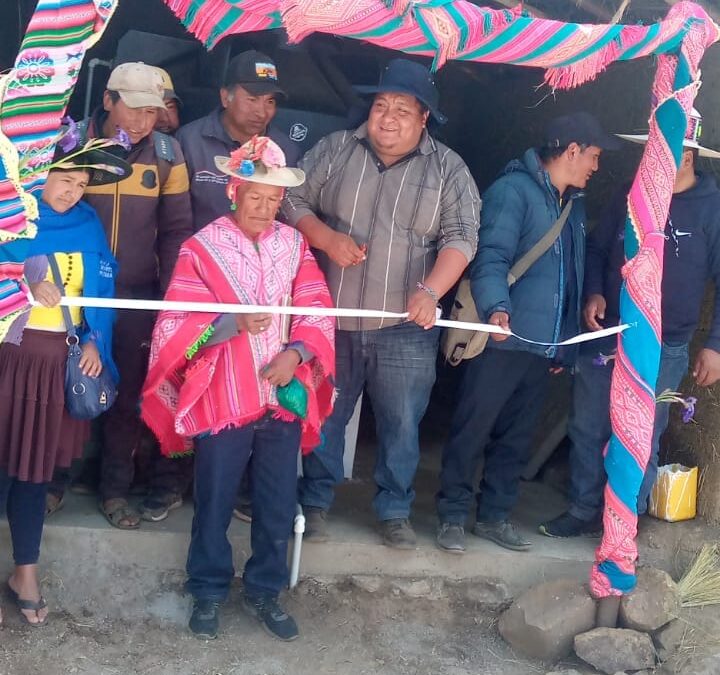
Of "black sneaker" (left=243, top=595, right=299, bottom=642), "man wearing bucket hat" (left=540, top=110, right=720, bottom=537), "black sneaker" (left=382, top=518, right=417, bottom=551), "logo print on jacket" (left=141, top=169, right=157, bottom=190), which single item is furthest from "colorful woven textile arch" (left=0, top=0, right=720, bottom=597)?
"black sneaker" (left=243, top=595, right=299, bottom=642)

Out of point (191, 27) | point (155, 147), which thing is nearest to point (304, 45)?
point (155, 147)

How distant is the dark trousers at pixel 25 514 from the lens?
3398mm

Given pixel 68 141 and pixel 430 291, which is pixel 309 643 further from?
pixel 68 141

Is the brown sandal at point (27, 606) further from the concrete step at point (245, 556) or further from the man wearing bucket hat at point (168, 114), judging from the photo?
the man wearing bucket hat at point (168, 114)

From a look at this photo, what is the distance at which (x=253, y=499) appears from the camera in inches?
142

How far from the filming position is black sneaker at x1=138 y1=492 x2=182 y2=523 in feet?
13.1

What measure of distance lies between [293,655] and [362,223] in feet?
5.93

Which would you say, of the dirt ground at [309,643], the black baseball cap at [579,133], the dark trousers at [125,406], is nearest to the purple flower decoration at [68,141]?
the dark trousers at [125,406]

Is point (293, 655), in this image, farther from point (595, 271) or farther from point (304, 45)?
point (304, 45)

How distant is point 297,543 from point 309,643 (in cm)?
42

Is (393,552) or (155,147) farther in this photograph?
(393,552)

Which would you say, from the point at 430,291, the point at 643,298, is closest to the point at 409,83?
the point at 430,291

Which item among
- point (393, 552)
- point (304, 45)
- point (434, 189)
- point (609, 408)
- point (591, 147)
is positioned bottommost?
point (393, 552)

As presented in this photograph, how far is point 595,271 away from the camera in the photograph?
4324 mm
